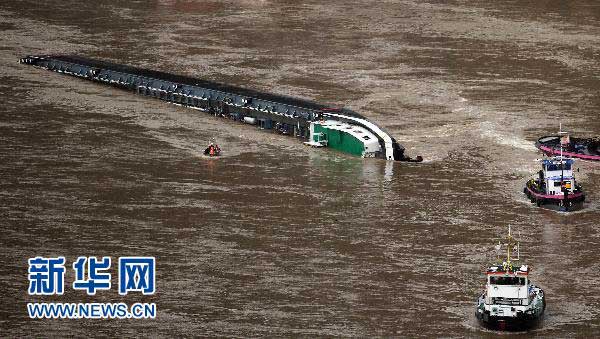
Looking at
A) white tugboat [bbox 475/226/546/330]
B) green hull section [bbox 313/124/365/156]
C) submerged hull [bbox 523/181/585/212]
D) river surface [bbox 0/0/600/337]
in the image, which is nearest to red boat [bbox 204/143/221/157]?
river surface [bbox 0/0/600/337]

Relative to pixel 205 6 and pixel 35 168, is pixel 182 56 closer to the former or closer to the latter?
pixel 205 6

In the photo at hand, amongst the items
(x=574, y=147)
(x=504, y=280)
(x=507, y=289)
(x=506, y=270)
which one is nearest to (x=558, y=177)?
(x=574, y=147)

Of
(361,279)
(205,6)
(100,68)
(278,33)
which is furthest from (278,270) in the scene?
(205,6)

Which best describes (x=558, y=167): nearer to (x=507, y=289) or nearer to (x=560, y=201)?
(x=560, y=201)

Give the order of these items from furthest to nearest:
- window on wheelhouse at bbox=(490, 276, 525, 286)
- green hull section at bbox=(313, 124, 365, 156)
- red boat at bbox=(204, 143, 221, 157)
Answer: green hull section at bbox=(313, 124, 365, 156)
red boat at bbox=(204, 143, 221, 157)
window on wheelhouse at bbox=(490, 276, 525, 286)

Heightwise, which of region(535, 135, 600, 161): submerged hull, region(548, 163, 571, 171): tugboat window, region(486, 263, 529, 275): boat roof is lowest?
region(486, 263, 529, 275): boat roof

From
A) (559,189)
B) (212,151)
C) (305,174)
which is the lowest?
(305,174)

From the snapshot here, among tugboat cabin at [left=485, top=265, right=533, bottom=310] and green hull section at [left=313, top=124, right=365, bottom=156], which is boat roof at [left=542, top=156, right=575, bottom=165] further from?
tugboat cabin at [left=485, top=265, right=533, bottom=310]
